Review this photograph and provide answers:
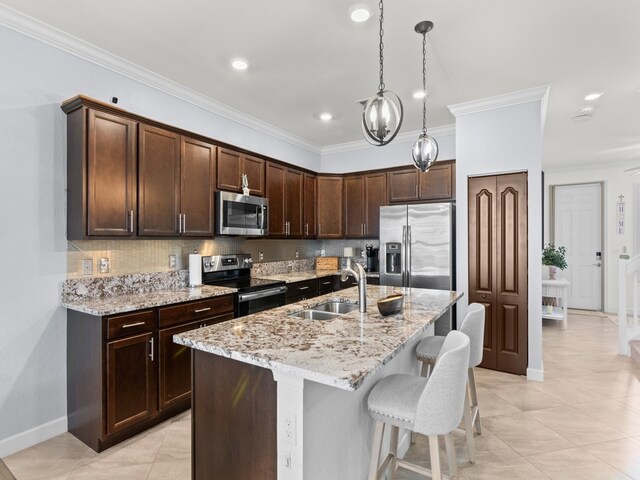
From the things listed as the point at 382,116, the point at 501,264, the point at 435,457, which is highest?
the point at 382,116

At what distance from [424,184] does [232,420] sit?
388cm

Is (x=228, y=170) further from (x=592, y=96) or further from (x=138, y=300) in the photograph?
(x=592, y=96)

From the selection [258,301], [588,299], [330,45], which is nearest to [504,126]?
[330,45]

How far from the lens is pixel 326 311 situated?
250cm

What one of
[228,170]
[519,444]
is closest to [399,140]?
[228,170]

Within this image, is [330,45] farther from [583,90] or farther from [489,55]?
[583,90]

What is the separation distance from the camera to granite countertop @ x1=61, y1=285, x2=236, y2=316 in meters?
2.39

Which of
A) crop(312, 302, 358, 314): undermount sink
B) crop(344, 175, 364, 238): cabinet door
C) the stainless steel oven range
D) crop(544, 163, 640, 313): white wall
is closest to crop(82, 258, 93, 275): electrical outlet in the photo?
the stainless steel oven range

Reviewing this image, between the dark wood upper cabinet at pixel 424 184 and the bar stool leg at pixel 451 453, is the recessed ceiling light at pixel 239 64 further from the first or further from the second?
the bar stool leg at pixel 451 453

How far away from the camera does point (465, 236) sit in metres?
4.01

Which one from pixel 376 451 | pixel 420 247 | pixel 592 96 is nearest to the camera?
A: pixel 376 451

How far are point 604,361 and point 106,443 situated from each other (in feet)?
17.0

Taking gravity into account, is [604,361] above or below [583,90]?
below

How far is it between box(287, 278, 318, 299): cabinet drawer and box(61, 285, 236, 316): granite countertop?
99 centimetres
